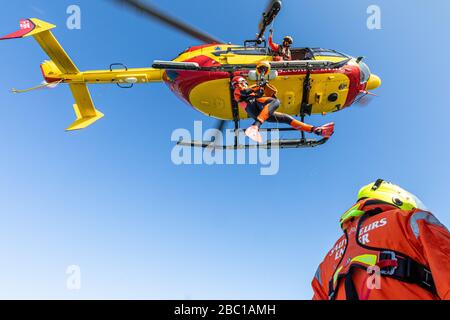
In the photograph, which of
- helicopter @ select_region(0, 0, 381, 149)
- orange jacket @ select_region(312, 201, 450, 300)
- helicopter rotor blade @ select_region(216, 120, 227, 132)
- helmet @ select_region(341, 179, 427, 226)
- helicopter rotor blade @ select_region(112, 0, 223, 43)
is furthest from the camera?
helicopter rotor blade @ select_region(216, 120, 227, 132)

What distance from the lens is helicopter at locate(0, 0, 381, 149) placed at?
29.0ft

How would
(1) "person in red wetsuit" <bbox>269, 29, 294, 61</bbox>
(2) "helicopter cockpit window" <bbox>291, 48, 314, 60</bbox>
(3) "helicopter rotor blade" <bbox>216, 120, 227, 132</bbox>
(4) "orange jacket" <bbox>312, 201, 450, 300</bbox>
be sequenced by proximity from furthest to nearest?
(3) "helicopter rotor blade" <bbox>216, 120, 227, 132</bbox>
(2) "helicopter cockpit window" <bbox>291, 48, 314, 60</bbox>
(1) "person in red wetsuit" <bbox>269, 29, 294, 61</bbox>
(4) "orange jacket" <bbox>312, 201, 450, 300</bbox>

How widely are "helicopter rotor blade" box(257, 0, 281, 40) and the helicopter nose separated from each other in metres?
4.19

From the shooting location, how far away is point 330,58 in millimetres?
9422

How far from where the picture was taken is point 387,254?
8.03 feet

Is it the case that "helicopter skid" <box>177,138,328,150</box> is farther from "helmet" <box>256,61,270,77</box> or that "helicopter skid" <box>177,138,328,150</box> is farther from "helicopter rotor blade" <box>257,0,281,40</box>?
"helicopter rotor blade" <box>257,0,281,40</box>

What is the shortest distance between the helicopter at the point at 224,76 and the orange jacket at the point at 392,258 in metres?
6.05

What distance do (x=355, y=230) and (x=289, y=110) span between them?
22.6 ft

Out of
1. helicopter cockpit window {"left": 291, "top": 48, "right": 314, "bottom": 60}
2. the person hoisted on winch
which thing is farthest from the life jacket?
helicopter cockpit window {"left": 291, "top": 48, "right": 314, "bottom": 60}

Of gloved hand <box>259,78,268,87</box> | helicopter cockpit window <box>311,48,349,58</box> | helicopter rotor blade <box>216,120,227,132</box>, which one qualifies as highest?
helicopter cockpit window <box>311,48,349,58</box>

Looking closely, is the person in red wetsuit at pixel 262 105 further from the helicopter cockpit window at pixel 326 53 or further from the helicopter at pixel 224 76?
the helicopter cockpit window at pixel 326 53
